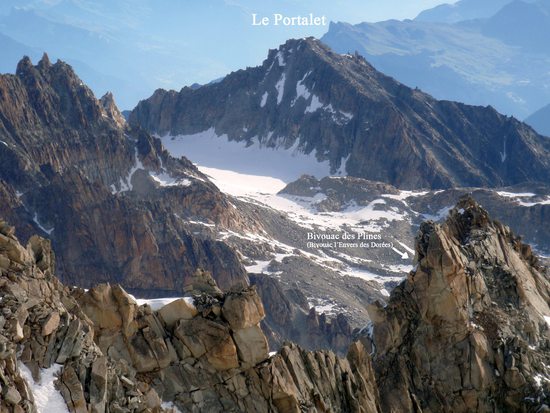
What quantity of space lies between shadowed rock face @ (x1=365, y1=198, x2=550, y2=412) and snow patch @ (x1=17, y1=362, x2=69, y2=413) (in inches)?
1116

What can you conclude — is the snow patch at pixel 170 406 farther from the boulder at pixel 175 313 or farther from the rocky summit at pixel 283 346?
the boulder at pixel 175 313

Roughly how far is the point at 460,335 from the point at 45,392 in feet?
115

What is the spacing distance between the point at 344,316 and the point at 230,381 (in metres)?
144

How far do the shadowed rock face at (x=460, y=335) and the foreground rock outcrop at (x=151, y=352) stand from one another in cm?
1032

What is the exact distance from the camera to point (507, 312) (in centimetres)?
6288

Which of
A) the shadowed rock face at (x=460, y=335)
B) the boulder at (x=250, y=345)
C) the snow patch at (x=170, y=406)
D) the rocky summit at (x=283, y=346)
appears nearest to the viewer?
the rocky summit at (x=283, y=346)

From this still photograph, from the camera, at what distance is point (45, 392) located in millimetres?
31438

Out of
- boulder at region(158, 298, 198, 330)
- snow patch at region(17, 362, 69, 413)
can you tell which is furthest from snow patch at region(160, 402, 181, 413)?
snow patch at region(17, 362, 69, 413)

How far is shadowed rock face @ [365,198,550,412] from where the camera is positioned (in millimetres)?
57312

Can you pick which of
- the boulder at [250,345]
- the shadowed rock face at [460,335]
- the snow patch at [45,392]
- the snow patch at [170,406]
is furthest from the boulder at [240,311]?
the shadowed rock face at [460,335]

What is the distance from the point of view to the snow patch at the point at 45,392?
31.0 meters

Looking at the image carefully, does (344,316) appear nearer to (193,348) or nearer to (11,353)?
(193,348)

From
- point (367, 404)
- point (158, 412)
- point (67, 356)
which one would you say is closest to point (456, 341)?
point (367, 404)

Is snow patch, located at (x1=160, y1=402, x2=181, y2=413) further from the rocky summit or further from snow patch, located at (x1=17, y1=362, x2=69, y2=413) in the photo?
snow patch, located at (x1=17, y1=362, x2=69, y2=413)
